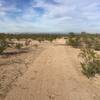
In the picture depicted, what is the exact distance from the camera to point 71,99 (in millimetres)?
9703

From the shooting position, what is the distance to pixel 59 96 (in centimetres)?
1005

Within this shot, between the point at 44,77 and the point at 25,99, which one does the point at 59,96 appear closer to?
the point at 25,99

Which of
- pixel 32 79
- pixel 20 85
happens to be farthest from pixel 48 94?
pixel 32 79

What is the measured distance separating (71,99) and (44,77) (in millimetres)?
4227

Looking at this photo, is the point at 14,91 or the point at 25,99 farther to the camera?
the point at 14,91

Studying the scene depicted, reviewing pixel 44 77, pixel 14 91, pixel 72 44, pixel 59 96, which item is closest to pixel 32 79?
pixel 44 77

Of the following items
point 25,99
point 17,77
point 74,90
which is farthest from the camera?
point 17,77

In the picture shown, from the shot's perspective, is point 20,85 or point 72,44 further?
point 72,44

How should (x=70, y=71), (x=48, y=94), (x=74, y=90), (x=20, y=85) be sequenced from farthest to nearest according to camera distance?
(x=70, y=71) < (x=20, y=85) < (x=74, y=90) < (x=48, y=94)

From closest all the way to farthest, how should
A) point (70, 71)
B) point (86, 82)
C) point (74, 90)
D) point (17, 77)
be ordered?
point (74, 90) → point (86, 82) → point (17, 77) → point (70, 71)

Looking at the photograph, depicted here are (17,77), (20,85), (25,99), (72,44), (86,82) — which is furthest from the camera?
(72,44)

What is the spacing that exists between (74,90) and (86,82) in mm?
1886

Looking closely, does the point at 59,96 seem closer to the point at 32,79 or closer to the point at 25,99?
the point at 25,99

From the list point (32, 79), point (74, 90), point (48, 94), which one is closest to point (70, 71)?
point (32, 79)
